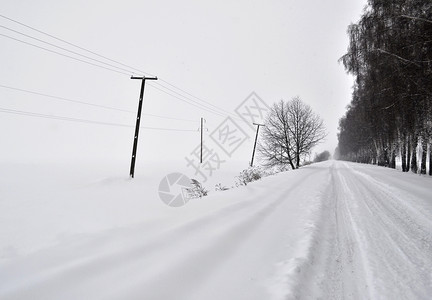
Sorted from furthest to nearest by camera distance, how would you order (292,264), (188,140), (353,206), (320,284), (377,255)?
1. (188,140)
2. (353,206)
3. (377,255)
4. (292,264)
5. (320,284)

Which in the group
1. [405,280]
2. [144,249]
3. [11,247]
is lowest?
[11,247]

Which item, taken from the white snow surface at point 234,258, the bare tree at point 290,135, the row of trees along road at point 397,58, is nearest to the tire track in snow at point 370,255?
the white snow surface at point 234,258

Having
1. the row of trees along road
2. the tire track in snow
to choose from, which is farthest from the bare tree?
the tire track in snow

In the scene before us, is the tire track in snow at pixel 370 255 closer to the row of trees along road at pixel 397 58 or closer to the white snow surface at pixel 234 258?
the white snow surface at pixel 234 258

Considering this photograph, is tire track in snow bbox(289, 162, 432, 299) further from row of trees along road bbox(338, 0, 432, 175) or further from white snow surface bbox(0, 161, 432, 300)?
row of trees along road bbox(338, 0, 432, 175)

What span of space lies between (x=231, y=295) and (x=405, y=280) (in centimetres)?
187

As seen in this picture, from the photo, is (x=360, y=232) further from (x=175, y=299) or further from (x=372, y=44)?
(x=372, y=44)

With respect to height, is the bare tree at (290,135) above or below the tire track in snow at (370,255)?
above

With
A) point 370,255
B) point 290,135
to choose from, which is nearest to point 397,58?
point 370,255

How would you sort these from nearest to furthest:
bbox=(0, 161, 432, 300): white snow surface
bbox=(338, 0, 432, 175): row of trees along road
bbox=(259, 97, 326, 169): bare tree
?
1. bbox=(0, 161, 432, 300): white snow surface
2. bbox=(338, 0, 432, 175): row of trees along road
3. bbox=(259, 97, 326, 169): bare tree

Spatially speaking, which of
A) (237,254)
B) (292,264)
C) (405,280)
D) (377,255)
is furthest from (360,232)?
(237,254)

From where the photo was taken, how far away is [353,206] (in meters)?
5.54

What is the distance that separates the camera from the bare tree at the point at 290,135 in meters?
23.9

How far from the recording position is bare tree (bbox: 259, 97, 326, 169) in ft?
78.3
